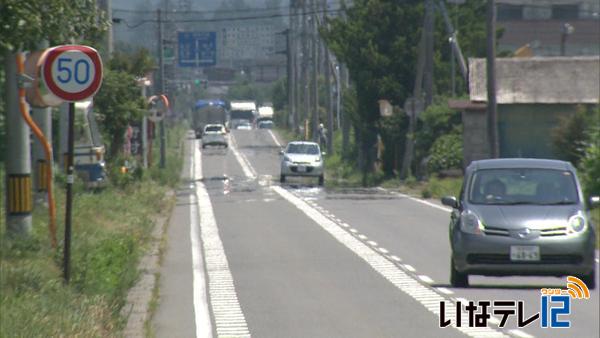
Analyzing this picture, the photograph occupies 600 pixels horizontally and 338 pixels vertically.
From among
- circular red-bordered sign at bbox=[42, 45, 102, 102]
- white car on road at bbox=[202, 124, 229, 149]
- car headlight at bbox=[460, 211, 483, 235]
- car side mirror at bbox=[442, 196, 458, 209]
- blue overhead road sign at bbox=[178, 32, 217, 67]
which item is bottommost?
car headlight at bbox=[460, 211, 483, 235]

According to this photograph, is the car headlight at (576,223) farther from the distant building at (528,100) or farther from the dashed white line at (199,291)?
the distant building at (528,100)

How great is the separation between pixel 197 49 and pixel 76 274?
54.9 meters

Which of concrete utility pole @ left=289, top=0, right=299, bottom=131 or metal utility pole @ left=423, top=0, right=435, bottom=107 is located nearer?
metal utility pole @ left=423, top=0, right=435, bottom=107

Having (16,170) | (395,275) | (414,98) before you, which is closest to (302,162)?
(414,98)

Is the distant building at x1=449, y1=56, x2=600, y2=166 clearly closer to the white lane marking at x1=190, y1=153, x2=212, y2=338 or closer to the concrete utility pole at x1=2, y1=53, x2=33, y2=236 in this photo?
the white lane marking at x1=190, y1=153, x2=212, y2=338

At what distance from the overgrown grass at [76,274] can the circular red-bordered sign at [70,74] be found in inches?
87.4

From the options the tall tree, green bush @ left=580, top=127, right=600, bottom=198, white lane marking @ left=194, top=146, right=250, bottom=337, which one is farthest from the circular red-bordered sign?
the tall tree

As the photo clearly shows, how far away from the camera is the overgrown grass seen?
1121 cm

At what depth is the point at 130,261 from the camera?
18438 mm

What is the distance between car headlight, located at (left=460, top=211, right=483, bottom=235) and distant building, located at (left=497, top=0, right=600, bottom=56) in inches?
3464

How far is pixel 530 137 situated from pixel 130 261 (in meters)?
25.3

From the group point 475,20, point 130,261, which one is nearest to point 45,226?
point 130,261

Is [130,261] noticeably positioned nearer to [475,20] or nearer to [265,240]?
[265,240]

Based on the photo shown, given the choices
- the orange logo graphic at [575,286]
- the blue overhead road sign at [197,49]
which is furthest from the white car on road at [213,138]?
the orange logo graphic at [575,286]
